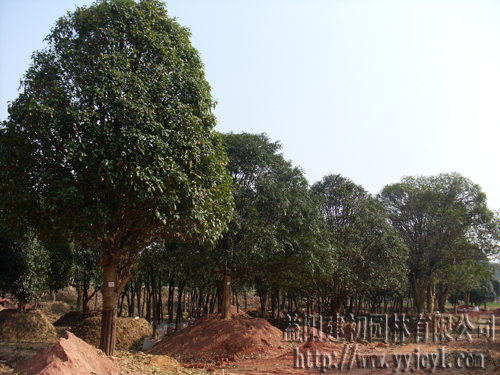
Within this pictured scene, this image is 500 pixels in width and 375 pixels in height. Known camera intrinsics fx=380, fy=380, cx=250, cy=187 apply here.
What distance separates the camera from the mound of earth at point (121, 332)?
21.7 m

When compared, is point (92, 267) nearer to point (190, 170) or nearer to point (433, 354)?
point (190, 170)

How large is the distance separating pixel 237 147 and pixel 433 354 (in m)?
12.0

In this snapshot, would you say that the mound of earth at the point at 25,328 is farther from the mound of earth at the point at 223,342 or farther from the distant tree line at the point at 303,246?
the mound of earth at the point at 223,342

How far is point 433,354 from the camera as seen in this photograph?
14.1 m

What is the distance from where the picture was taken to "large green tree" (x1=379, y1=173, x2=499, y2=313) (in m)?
29.8

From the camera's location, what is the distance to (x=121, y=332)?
22281 millimetres

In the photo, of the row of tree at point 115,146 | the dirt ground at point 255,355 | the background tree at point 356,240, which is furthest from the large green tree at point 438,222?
the row of tree at point 115,146

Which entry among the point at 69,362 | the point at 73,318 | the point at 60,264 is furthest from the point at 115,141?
the point at 73,318

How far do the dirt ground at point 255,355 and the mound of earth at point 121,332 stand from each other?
202 centimetres

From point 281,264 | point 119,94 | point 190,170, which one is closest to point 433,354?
point 281,264

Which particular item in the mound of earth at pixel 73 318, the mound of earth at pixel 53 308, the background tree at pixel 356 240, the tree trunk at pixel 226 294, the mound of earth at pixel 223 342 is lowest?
the mound of earth at pixel 53 308

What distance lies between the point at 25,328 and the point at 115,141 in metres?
17.0

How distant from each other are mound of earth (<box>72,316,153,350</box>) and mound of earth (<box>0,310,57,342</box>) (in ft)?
5.51

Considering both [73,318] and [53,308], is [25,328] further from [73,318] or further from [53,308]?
[53,308]
